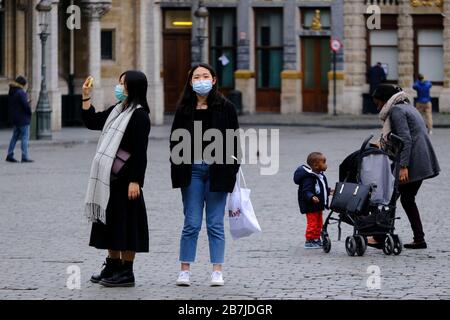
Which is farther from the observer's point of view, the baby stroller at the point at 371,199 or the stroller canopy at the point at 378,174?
the stroller canopy at the point at 378,174

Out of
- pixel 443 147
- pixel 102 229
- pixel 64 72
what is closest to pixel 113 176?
pixel 102 229

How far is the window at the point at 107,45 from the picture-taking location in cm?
4381

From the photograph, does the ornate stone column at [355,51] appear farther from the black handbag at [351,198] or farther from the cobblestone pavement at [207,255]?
the black handbag at [351,198]

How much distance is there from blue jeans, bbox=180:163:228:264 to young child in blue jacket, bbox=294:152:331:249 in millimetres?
2909

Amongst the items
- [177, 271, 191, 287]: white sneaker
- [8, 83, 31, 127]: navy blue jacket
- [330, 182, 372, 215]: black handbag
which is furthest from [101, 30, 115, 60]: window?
[177, 271, 191, 287]: white sneaker

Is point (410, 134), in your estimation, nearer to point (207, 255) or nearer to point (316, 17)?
point (207, 255)

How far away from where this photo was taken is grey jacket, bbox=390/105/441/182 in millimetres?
15820

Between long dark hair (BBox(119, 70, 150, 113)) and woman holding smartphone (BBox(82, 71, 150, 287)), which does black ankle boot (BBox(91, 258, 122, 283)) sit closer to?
woman holding smartphone (BBox(82, 71, 150, 287))

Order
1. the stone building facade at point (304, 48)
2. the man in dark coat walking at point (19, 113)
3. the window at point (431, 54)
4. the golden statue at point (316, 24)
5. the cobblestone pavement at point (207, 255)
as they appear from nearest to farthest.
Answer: the cobblestone pavement at point (207, 255) → the man in dark coat walking at point (19, 113) → the window at point (431, 54) → the stone building facade at point (304, 48) → the golden statue at point (316, 24)

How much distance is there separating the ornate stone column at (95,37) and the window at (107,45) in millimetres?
2165

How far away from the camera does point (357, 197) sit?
15.5m

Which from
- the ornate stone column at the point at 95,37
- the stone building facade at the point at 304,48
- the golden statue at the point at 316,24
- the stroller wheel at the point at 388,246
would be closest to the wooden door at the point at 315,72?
the stone building facade at the point at 304,48

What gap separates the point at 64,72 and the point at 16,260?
27.9m

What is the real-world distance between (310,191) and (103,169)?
3717 millimetres
